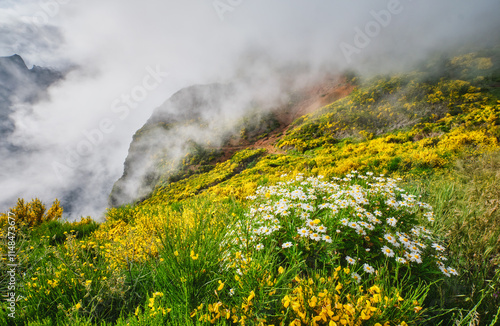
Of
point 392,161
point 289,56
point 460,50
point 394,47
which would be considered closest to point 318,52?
point 289,56

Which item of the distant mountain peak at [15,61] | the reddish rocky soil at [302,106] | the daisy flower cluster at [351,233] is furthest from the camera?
the distant mountain peak at [15,61]

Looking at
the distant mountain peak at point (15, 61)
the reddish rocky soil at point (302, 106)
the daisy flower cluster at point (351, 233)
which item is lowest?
the daisy flower cluster at point (351, 233)

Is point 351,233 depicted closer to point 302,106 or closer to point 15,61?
point 302,106

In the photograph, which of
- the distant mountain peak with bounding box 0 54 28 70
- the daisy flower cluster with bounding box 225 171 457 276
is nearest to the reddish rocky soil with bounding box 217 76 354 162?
the daisy flower cluster with bounding box 225 171 457 276

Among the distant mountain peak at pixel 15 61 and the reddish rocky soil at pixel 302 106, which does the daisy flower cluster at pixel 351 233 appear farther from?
the distant mountain peak at pixel 15 61

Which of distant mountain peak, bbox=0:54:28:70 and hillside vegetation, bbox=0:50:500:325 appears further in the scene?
distant mountain peak, bbox=0:54:28:70

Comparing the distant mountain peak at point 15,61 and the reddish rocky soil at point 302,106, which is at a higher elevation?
the distant mountain peak at point 15,61

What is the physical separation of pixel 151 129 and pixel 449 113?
6135 centimetres

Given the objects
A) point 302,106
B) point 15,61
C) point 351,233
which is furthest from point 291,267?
point 15,61

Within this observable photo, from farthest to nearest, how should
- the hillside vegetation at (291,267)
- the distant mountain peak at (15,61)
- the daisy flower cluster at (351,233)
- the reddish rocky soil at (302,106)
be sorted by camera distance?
the distant mountain peak at (15,61) → the reddish rocky soil at (302,106) → the daisy flower cluster at (351,233) → the hillside vegetation at (291,267)

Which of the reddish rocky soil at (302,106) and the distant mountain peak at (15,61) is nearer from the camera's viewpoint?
the reddish rocky soil at (302,106)

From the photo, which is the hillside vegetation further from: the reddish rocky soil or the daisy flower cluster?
the reddish rocky soil

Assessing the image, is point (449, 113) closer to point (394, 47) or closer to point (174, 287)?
point (174, 287)

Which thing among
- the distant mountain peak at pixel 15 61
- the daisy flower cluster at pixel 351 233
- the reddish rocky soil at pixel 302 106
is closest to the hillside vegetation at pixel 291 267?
the daisy flower cluster at pixel 351 233
